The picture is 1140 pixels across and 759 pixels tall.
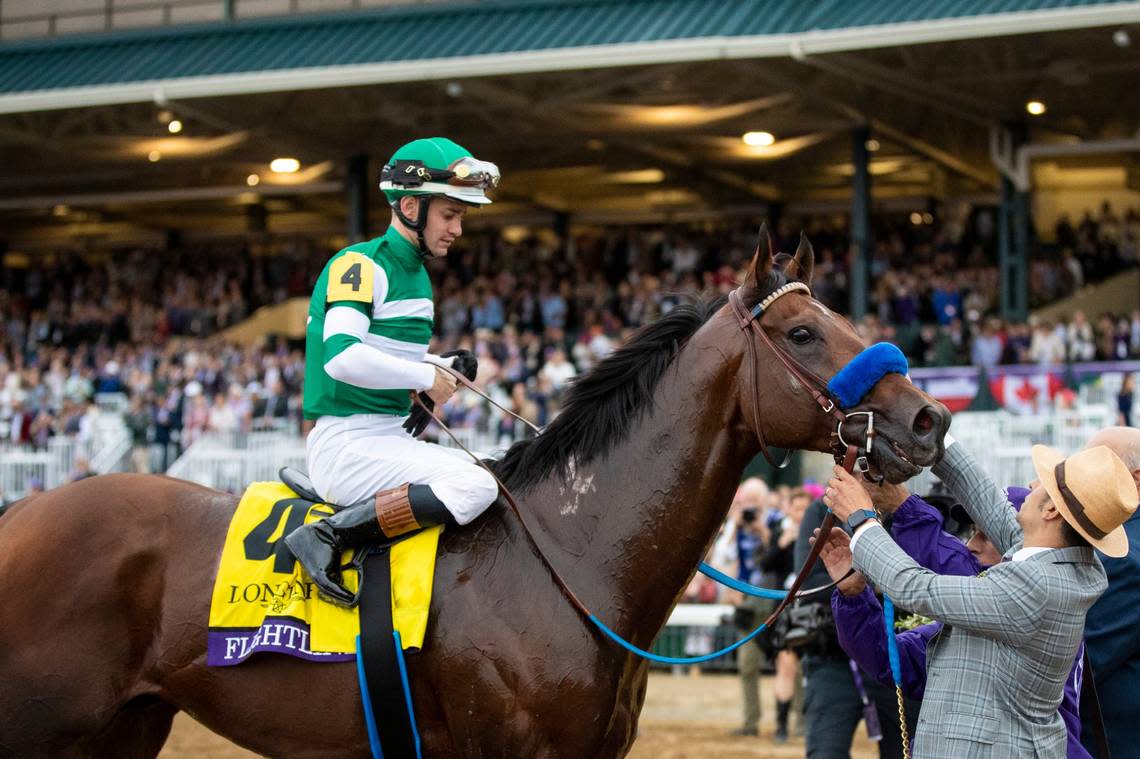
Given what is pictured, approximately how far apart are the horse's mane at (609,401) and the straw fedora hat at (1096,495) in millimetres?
1069

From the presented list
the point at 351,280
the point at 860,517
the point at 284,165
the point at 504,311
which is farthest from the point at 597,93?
the point at 860,517

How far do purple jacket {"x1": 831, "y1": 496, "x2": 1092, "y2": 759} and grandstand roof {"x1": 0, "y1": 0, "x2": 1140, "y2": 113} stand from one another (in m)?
12.0

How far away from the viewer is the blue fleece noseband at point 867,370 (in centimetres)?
357

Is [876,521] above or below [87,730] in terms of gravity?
above

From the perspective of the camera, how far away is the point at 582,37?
17.6m

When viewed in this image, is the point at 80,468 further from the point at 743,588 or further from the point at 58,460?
the point at 743,588

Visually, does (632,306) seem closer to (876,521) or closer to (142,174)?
(142,174)

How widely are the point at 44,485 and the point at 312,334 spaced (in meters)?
13.1

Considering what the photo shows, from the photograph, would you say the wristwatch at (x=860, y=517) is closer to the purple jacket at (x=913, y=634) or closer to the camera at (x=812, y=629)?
the purple jacket at (x=913, y=634)

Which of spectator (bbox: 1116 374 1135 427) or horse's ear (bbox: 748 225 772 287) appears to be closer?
horse's ear (bbox: 748 225 772 287)

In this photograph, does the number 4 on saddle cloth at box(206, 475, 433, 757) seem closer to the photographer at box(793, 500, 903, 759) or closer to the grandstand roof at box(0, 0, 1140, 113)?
the photographer at box(793, 500, 903, 759)

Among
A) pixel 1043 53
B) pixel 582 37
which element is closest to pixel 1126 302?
pixel 1043 53

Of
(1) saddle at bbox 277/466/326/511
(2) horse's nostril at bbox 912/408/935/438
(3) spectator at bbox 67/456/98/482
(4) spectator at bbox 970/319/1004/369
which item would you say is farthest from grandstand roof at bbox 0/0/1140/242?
(1) saddle at bbox 277/466/326/511

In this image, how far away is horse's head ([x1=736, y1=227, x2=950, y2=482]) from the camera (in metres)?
3.49
